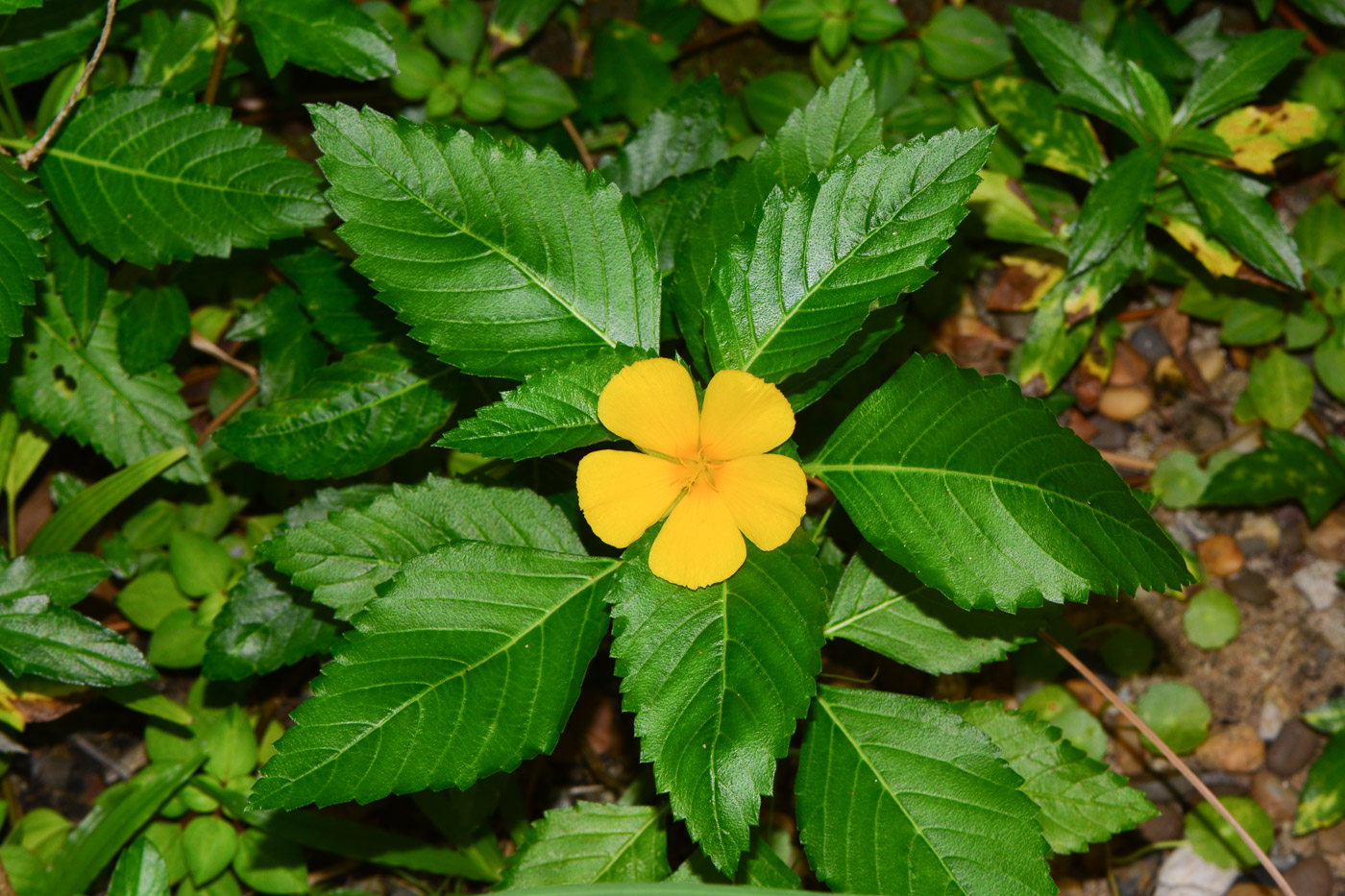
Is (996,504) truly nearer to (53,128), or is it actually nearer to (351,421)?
(351,421)

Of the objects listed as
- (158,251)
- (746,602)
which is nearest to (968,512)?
(746,602)

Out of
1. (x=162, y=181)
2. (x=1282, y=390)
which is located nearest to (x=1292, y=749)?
(x=1282, y=390)

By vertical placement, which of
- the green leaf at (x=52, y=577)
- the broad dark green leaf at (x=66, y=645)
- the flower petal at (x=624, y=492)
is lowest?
the broad dark green leaf at (x=66, y=645)

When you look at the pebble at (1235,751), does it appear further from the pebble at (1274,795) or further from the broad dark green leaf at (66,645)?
the broad dark green leaf at (66,645)

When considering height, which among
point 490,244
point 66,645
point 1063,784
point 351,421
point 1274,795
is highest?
point 490,244

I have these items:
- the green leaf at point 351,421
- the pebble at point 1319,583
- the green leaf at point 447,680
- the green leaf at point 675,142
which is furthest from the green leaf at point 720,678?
the pebble at point 1319,583

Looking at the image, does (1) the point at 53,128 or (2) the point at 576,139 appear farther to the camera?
(2) the point at 576,139

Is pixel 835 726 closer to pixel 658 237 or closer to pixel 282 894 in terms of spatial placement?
pixel 658 237
